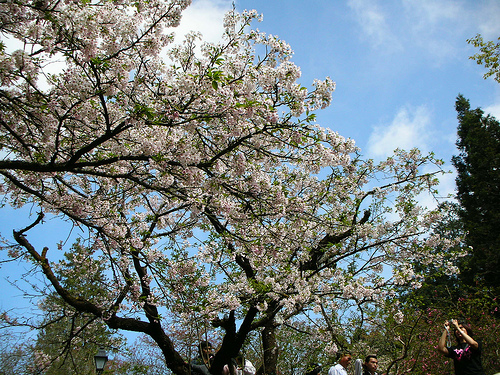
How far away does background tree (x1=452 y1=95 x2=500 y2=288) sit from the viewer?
1722 cm

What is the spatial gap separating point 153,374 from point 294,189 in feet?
41.6

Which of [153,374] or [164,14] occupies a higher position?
[164,14]

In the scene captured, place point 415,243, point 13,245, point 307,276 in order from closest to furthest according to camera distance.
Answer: point 13,245, point 307,276, point 415,243

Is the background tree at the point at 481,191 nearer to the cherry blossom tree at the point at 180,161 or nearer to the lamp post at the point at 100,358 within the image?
the cherry blossom tree at the point at 180,161

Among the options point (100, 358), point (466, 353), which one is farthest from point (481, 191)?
point (100, 358)

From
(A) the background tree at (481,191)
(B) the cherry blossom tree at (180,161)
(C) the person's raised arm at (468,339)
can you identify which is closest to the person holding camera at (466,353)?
(C) the person's raised arm at (468,339)

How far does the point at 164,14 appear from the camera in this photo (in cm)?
363

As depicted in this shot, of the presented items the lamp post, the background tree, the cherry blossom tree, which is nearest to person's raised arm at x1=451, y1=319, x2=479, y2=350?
the cherry blossom tree

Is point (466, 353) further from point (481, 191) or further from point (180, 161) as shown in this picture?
point (481, 191)

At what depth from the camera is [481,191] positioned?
739 inches

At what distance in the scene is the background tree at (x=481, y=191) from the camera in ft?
56.5

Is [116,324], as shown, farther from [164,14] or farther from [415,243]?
[415,243]

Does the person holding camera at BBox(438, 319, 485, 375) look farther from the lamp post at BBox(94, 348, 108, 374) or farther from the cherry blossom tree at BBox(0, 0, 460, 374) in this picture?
the lamp post at BBox(94, 348, 108, 374)

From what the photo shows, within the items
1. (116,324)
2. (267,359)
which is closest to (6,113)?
(116,324)
